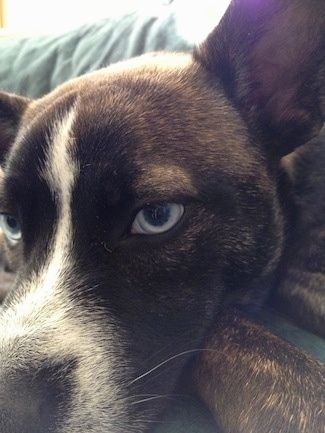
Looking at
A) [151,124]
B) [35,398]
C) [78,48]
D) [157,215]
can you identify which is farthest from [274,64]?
[78,48]

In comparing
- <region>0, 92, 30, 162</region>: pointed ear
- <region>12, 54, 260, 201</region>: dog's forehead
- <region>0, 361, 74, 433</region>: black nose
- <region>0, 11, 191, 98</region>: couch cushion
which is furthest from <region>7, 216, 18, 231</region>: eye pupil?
<region>0, 11, 191, 98</region>: couch cushion

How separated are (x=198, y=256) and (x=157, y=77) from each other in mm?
466

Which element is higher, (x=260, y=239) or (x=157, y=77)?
(x=157, y=77)

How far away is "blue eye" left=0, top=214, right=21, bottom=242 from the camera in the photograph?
5.02 feet

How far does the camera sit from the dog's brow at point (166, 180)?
127 cm

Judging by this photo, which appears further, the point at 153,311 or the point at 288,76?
the point at 288,76

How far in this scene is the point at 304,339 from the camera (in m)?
1.47

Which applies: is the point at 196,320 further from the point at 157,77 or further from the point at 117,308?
the point at 157,77

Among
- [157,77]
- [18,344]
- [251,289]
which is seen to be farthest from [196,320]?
[157,77]

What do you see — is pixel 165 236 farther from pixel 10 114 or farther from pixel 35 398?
pixel 10 114

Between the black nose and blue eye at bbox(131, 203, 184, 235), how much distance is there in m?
0.30

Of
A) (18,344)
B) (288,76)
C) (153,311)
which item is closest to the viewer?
(18,344)

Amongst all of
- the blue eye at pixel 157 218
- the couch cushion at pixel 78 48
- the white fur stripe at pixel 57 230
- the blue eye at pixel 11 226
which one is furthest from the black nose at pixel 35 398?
the couch cushion at pixel 78 48

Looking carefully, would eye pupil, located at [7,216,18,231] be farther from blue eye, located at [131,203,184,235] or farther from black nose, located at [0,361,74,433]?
black nose, located at [0,361,74,433]
